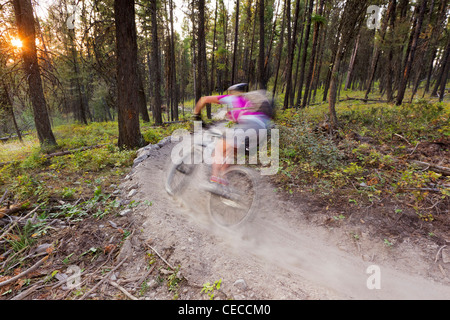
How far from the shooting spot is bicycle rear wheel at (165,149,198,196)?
16.8ft

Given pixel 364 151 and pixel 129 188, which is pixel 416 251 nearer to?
pixel 364 151

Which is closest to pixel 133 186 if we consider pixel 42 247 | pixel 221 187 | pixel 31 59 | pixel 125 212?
pixel 125 212

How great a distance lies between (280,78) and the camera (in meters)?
45.6

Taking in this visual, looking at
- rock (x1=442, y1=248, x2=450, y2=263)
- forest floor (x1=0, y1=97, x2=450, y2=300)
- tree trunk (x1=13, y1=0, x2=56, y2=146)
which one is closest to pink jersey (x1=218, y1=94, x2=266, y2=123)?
forest floor (x1=0, y1=97, x2=450, y2=300)

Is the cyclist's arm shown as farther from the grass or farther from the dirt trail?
the grass

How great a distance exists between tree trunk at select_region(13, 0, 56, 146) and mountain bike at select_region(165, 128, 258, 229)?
842cm

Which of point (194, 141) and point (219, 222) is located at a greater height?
point (194, 141)

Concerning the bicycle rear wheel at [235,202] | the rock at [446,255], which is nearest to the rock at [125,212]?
the bicycle rear wheel at [235,202]

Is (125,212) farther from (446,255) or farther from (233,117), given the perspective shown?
(446,255)

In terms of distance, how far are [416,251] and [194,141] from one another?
5.38m

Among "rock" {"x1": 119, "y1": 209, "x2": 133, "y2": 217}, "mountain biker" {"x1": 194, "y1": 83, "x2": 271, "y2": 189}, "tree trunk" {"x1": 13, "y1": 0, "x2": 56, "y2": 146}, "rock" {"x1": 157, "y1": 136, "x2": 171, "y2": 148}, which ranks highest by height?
"tree trunk" {"x1": 13, "y1": 0, "x2": 56, "y2": 146}

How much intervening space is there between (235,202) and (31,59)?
35.8ft

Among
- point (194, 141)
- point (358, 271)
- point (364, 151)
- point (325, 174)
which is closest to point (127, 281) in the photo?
point (194, 141)
